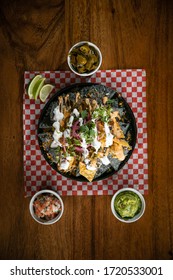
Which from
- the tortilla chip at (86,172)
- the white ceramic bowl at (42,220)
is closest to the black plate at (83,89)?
the tortilla chip at (86,172)

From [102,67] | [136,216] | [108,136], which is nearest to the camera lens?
[108,136]

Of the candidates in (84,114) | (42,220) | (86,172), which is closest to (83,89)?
(84,114)

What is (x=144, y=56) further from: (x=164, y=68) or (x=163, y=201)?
(x=163, y=201)

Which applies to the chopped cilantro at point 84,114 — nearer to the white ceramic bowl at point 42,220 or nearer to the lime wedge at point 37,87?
the lime wedge at point 37,87

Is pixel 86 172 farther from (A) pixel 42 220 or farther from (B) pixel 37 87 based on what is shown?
(B) pixel 37 87

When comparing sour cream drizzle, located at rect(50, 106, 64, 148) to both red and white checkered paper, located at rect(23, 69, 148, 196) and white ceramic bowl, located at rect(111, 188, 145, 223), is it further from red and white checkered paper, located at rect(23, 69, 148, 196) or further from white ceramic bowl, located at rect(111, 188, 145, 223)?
white ceramic bowl, located at rect(111, 188, 145, 223)

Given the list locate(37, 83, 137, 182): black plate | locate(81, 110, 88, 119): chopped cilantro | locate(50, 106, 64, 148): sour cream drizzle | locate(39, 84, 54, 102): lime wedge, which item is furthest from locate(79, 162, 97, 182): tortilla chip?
locate(39, 84, 54, 102): lime wedge
